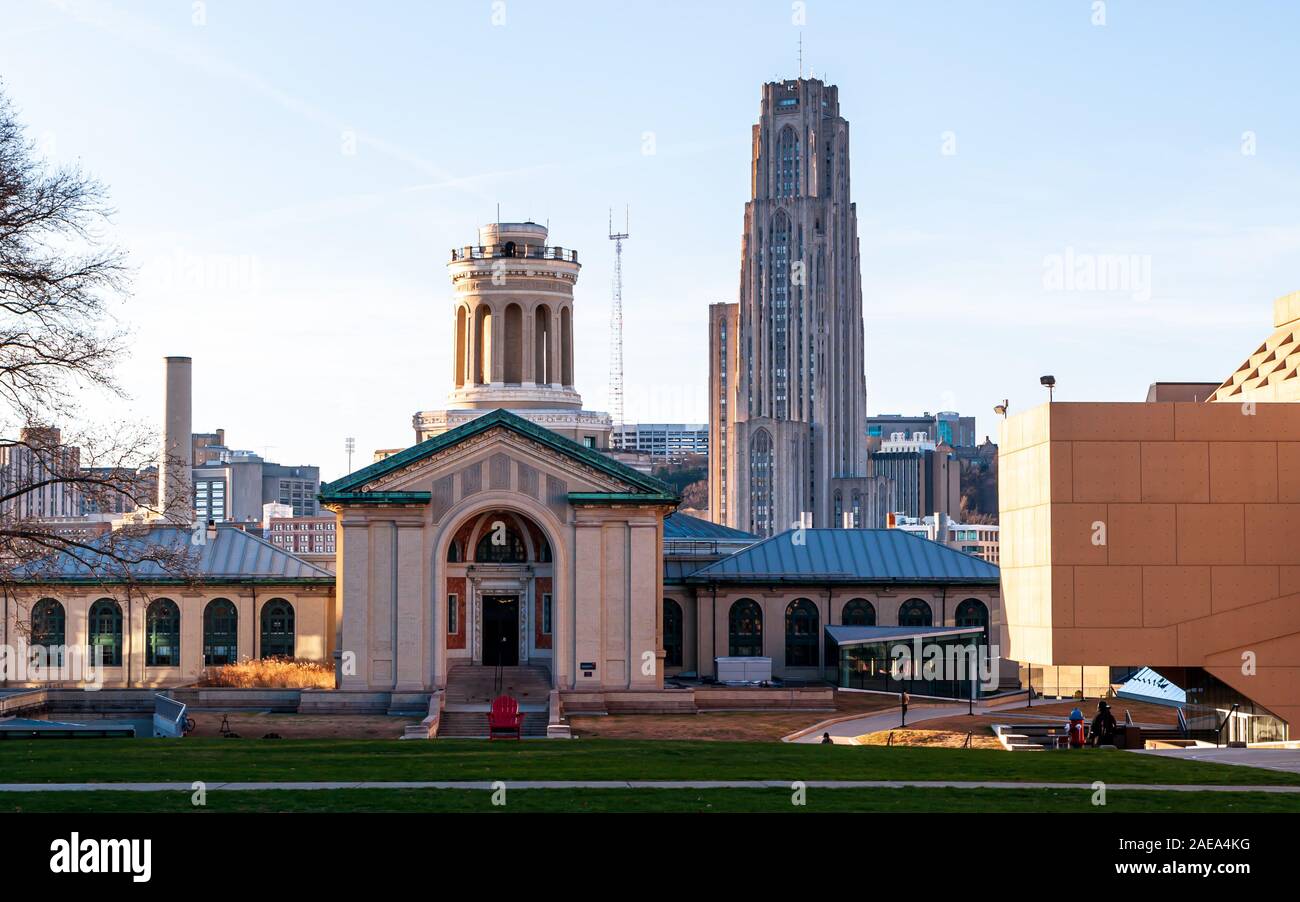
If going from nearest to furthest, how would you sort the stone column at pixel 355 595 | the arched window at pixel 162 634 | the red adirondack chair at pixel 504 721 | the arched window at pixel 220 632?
the red adirondack chair at pixel 504 721 → the stone column at pixel 355 595 → the arched window at pixel 162 634 → the arched window at pixel 220 632

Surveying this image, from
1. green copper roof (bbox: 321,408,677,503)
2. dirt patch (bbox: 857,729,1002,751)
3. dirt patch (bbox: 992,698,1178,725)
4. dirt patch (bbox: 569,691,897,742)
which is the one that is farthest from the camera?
green copper roof (bbox: 321,408,677,503)

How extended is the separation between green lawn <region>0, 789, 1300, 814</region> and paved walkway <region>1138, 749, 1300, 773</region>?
620 centimetres

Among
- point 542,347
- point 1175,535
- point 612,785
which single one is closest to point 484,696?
point 1175,535

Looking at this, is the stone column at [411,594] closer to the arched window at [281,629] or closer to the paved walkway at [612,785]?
the arched window at [281,629]

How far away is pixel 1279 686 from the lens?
4528 centimetres

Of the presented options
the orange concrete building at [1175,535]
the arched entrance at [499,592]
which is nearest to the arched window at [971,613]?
the arched entrance at [499,592]

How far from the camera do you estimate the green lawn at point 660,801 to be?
1024 inches

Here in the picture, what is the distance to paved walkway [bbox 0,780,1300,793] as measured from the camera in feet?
96.5

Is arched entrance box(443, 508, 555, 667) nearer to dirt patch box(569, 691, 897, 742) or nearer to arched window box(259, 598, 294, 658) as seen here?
dirt patch box(569, 691, 897, 742)

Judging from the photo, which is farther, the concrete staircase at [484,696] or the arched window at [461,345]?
the arched window at [461,345]

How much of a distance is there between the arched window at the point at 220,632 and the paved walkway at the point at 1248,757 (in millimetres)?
47147

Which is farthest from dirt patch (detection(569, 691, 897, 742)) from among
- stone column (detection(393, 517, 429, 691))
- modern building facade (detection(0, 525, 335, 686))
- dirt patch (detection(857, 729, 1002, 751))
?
modern building facade (detection(0, 525, 335, 686))
